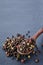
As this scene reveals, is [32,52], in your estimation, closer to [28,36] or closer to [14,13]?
[28,36]

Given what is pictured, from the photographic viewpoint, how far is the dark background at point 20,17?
4719mm

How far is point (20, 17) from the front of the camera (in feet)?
16.4

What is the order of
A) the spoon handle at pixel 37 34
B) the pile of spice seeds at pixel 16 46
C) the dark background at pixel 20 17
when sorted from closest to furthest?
the pile of spice seeds at pixel 16 46 < the spoon handle at pixel 37 34 < the dark background at pixel 20 17

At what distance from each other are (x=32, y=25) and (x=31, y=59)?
0.78m

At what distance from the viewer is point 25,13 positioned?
5.06m

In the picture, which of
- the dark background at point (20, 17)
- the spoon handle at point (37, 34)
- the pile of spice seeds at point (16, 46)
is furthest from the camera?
the dark background at point (20, 17)

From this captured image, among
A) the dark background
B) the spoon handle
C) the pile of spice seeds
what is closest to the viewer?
the pile of spice seeds

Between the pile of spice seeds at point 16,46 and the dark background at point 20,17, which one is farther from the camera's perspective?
the dark background at point 20,17

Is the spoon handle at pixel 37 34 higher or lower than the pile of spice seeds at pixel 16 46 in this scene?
higher

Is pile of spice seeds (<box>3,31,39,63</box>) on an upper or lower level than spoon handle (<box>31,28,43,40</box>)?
lower

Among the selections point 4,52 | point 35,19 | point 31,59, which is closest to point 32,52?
point 31,59

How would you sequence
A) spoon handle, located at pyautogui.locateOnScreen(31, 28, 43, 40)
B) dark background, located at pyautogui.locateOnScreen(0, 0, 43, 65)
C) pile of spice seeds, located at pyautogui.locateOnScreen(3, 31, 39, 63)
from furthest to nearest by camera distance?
dark background, located at pyautogui.locateOnScreen(0, 0, 43, 65), spoon handle, located at pyautogui.locateOnScreen(31, 28, 43, 40), pile of spice seeds, located at pyautogui.locateOnScreen(3, 31, 39, 63)

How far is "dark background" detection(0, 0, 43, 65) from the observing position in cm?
A: 472

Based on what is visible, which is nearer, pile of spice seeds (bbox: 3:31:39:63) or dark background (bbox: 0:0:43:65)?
pile of spice seeds (bbox: 3:31:39:63)
